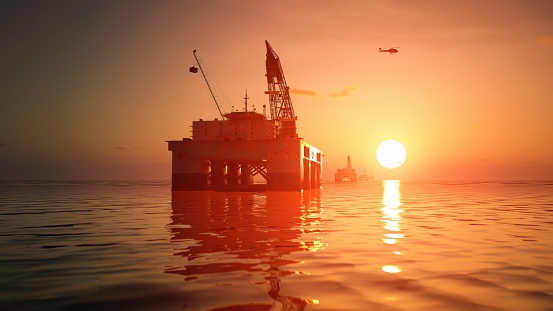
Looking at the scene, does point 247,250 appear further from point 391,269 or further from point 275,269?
point 391,269

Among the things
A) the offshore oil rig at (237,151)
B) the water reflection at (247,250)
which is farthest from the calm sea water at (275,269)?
the offshore oil rig at (237,151)

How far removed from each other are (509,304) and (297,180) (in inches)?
2488

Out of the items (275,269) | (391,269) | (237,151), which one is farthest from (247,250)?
(237,151)

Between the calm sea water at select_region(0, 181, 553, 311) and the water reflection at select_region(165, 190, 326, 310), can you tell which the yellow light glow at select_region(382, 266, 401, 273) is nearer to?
the calm sea water at select_region(0, 181, 553, 311)

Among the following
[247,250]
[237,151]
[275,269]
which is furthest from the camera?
[237,151]

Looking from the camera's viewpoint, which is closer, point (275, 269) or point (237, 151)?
point (275, 269)

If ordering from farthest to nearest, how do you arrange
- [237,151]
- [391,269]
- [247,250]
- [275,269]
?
[237,151] < [247,250] < [391,269] < [275,269]

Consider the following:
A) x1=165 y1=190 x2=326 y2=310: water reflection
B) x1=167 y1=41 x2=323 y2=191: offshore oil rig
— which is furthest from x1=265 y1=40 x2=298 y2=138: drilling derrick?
x1=165 y1=190 x2=326 y2=310: water reflection

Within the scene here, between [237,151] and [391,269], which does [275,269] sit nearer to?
[391,269]

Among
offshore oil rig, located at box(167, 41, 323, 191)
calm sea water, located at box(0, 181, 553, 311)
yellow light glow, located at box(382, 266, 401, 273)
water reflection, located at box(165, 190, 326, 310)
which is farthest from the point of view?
offshore oil rig, located at box(167, 41, 323, 191)

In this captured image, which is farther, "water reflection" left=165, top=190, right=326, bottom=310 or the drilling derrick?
the drilling derrick

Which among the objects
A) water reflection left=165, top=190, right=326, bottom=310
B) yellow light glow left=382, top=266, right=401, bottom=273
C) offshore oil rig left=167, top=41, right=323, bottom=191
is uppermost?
offshore oil rig left=167, top=41, right=323, bottom=191

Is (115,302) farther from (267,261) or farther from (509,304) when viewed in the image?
(509,304)

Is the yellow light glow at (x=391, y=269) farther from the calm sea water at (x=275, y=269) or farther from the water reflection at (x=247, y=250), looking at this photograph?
the water reflection at (x=247, y=250)
